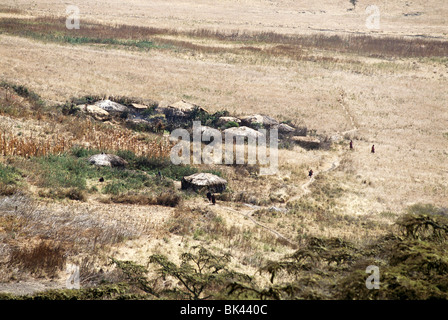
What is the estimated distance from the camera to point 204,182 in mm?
21688

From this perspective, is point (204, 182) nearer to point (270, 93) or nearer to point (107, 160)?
point (107, 160)

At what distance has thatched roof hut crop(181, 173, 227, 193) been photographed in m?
21.5

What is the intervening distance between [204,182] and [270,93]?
23.0m

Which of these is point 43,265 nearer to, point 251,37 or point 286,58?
point 286,58

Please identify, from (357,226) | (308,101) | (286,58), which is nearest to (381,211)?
(357,226)

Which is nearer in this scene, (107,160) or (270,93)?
(107,160)

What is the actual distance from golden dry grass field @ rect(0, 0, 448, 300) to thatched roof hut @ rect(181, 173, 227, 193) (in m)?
1.06

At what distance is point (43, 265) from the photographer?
11.4 metres

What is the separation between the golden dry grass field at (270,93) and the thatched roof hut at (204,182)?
106 cm

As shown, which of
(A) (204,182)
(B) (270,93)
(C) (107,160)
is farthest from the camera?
(B) (270,93)

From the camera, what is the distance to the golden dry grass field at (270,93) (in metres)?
17.9

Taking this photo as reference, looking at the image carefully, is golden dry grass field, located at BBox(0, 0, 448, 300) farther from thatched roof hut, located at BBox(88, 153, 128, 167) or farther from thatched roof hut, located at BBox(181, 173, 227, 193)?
thatched roof hut, located at BBox(88, 153, 128, 167)

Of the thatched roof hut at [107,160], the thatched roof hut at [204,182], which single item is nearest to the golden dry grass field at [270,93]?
the thatched roof hut at [204,182]

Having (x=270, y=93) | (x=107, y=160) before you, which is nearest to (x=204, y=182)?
(x=107, y=160)
